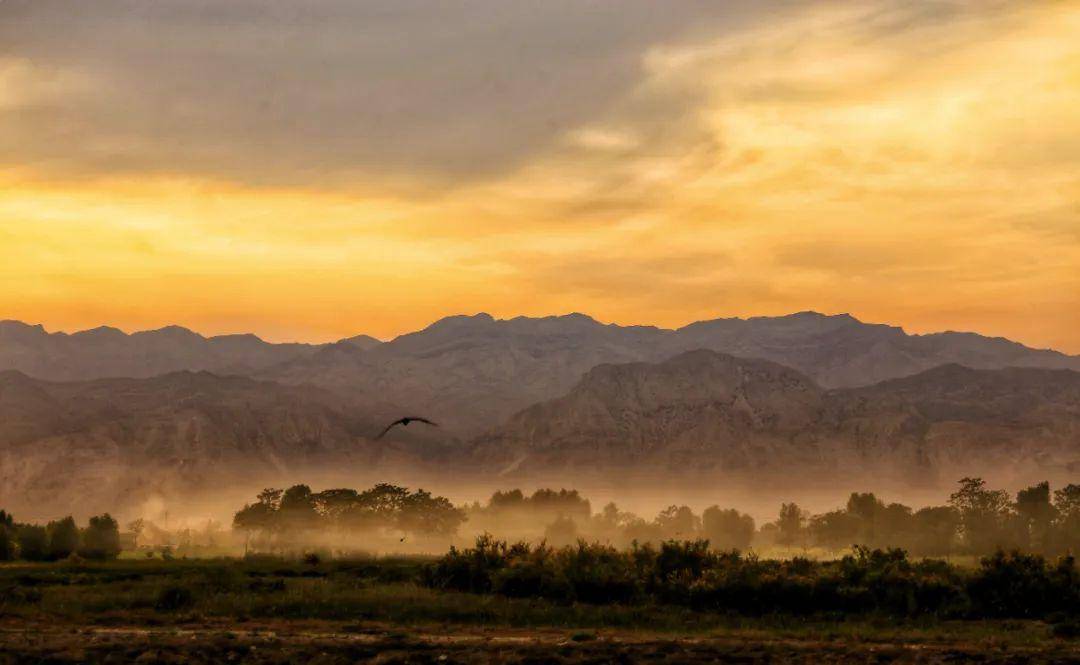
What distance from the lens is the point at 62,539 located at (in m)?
152

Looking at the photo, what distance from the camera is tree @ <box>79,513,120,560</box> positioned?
493 ft

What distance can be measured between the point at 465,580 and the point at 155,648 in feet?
105

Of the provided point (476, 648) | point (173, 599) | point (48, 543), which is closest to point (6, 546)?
point (48, 543)

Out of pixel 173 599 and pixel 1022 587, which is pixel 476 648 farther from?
pixel 1022 587

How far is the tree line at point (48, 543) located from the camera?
140 m

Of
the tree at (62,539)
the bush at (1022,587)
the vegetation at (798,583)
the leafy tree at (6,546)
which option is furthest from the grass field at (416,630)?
the tree at (62,539)

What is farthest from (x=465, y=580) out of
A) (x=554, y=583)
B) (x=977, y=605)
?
(x=977, y=605)

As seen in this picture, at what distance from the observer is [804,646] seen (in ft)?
179

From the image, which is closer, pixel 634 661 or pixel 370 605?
pixel 634 661

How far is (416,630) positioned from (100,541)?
125504mm

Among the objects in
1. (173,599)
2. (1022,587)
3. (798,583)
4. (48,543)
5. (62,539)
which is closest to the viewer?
(1022,587)

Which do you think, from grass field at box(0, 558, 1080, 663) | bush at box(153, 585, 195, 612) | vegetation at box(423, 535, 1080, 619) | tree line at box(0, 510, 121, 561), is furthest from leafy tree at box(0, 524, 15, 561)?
vegetation at box(423, 535, 1080, 619)

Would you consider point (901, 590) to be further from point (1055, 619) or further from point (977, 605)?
point (1055, 619)

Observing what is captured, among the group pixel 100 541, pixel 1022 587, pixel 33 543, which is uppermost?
pixel 33 543
